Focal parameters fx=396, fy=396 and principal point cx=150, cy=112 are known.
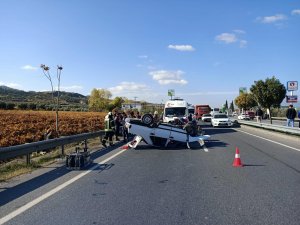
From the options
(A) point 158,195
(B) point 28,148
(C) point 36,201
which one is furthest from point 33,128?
(A) point 158,195

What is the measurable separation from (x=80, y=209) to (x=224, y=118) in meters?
33.0

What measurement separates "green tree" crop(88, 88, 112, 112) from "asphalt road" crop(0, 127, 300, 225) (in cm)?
12027

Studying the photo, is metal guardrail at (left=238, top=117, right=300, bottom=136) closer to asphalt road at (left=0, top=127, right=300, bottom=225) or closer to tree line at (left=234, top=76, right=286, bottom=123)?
asphalt road at (left=0, top=127, right=300, bottom=225)

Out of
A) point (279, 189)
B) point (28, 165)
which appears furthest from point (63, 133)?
point (279, 189)

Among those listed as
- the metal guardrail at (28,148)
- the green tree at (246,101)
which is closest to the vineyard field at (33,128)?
the metal guardrail at (28,148)

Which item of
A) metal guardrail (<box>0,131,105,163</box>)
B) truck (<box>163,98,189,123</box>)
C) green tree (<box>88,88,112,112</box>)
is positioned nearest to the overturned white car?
metal guardrail (<box>0,131,105,163</box>)

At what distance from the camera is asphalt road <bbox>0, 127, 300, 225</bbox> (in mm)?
5672

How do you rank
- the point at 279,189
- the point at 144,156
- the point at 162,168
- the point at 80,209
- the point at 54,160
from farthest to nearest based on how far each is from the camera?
the point at 144,156
the point at 54,160
the point at 162,168
the point at 279,189
the point at 80,209

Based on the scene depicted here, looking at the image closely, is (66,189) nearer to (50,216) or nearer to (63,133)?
(50,216)

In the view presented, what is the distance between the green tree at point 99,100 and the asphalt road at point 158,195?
12027 centimetres

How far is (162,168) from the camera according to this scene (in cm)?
1071

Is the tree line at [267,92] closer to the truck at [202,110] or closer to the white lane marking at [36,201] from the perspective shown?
the truck at [202,110]

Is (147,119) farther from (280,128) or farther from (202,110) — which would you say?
(202,110)

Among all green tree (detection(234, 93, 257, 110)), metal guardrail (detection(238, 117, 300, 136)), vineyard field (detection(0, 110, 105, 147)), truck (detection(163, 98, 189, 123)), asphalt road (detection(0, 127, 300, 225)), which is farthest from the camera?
green tree (detection(234, 93, 257, 110))
